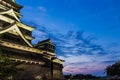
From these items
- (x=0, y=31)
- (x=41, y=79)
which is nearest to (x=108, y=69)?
(x=41, y=79)

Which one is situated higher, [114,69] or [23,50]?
[114,69]

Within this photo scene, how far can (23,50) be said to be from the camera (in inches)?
1232

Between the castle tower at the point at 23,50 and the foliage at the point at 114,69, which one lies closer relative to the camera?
the castle tower at the point at 23,50

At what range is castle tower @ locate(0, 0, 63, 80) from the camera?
95.2 feet

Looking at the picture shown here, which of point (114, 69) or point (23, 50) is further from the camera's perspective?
point (114, 69)

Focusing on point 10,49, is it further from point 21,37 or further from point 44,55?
point 44,55

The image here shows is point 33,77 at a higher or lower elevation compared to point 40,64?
lower

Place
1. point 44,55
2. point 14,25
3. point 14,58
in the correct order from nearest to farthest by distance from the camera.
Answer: point 14,58, point 14,25, point 44,55

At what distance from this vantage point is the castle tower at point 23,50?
95.2 feet

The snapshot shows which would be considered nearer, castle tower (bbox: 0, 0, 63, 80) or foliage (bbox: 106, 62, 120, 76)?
castle tower (bbox: 0, 0, 63, 80)

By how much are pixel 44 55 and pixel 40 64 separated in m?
4.32

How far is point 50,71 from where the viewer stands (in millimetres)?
33781

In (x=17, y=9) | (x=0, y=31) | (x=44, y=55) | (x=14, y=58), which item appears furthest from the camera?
(x=17, y=9)

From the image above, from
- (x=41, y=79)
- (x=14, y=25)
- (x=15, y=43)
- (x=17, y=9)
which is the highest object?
(x=17, y=9)
